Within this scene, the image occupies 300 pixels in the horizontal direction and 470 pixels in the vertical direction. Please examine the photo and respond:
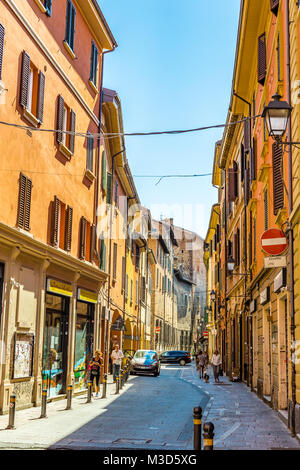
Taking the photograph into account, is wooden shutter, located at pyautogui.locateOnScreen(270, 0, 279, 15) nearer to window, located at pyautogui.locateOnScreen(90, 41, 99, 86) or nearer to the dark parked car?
window, located at pyautogui.locateOnScreen(90, 41, 99, 86)

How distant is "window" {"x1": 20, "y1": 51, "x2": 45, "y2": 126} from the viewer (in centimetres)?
1543

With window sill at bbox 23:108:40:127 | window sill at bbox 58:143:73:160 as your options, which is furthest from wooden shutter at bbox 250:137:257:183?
window sill at bbox 23:108:40:127

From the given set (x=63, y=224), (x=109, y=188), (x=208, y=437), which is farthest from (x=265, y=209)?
(x=208, y=437)

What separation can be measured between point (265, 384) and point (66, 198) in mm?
8588

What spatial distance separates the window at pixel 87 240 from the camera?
828 inches

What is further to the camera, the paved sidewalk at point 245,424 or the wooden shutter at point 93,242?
the wooden shutter at point 93,242

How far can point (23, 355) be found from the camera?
1518cm

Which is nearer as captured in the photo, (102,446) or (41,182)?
(102,446)

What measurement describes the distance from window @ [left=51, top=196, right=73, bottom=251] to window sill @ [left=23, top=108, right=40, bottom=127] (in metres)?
2.65

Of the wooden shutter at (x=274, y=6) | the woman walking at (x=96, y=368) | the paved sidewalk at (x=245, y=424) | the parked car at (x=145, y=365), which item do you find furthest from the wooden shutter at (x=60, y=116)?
the parked car at (x=145, y=365)

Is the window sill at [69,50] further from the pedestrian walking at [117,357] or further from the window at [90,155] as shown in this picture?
the pedestrian walking at [117,357]

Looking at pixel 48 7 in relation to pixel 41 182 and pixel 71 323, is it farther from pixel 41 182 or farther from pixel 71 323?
pixel 71 323
